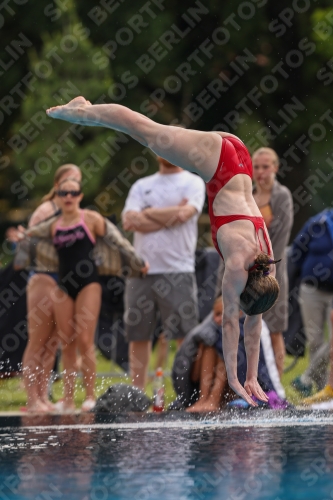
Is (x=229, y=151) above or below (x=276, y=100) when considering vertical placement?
below

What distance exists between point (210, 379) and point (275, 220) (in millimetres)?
1611

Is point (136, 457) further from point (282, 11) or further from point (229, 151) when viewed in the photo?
point (282, 11)

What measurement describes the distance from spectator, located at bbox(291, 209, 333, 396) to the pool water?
1994mm

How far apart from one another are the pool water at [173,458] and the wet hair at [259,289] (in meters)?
0.77

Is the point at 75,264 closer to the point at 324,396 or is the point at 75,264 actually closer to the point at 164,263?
the point at 164,263

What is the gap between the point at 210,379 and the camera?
7.29 m

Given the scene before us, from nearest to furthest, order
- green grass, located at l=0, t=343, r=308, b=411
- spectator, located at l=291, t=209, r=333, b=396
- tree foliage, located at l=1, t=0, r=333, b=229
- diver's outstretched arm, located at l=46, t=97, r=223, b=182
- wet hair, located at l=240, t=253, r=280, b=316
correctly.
A: wet hair, located at l=240, t=253, r=280, b=316 < diver's outstretched arm, located at l=46, t=97, r=223, b=182 < spectator, located at l=291, t=209, r=333, b=396 < green grass, located at l=0, t=343, r=308, b=411 < tree foliage, located at l=1, t=0, r=333, b=229

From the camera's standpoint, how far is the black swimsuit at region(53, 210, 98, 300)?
7.88 metres

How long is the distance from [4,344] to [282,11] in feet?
44.0

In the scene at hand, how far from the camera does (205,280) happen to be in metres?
10.3

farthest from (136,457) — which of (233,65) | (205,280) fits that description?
(233,65)

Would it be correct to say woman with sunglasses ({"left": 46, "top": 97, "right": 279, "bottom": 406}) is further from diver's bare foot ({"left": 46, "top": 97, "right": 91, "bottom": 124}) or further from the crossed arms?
the crossed arms

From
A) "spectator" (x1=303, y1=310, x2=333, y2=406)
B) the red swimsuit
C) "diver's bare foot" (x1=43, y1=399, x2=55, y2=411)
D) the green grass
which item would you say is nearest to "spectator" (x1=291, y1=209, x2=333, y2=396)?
the green grass

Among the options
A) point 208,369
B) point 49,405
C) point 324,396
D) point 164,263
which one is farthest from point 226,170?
point 49,405
